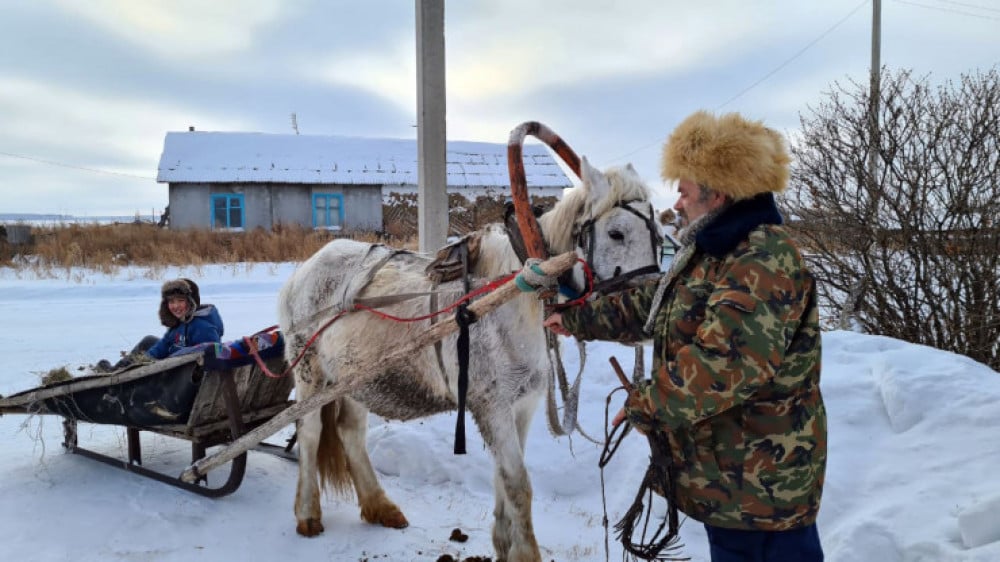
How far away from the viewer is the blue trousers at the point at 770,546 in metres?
1.85

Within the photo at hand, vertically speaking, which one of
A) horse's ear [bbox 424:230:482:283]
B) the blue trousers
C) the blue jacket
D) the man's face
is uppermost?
the man's face

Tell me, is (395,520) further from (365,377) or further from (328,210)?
(328,210)

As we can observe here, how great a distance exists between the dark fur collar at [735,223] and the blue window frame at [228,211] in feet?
79.1

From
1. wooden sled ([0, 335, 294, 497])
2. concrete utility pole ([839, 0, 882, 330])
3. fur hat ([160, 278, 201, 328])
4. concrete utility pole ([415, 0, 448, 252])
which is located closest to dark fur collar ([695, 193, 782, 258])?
wooden sled ([0, 335, 294, 497])

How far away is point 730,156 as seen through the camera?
181 centimetres

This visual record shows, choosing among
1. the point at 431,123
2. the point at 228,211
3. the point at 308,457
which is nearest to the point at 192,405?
the point at 308,457

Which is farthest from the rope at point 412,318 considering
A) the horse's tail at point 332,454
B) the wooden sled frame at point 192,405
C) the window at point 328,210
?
the window at point 328,210

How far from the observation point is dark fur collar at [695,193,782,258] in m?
1.78

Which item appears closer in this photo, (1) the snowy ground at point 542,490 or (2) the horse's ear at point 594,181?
(2) the horse's ear at point 594,181

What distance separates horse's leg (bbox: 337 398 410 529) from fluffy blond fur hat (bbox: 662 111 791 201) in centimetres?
283

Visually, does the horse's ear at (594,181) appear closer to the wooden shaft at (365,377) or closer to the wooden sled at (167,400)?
the wooden shaft at (365,377)

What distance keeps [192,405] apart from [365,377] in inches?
63.0

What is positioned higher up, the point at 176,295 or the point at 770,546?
the point at 176,295

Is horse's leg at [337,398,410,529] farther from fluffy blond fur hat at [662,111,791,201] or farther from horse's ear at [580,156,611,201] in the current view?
fluffy blond fur hat at [662,111,791,201]
